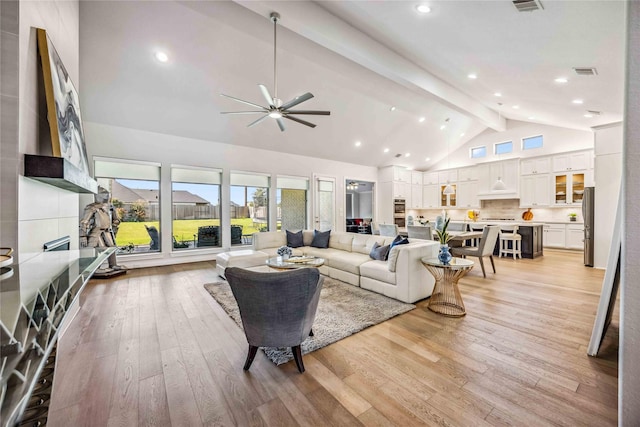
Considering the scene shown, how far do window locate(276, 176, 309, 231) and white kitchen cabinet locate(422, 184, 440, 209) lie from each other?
5.50 meters

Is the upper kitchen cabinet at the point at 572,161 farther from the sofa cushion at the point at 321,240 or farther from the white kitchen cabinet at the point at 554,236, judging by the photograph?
the sofa cushion at the point at 321,240

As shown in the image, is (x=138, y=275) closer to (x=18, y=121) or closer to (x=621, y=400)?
(x=18, y=121)

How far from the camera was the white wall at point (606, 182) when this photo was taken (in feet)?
16.7

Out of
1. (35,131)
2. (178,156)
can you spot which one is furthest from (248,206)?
(35,131)

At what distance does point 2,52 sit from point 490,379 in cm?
405

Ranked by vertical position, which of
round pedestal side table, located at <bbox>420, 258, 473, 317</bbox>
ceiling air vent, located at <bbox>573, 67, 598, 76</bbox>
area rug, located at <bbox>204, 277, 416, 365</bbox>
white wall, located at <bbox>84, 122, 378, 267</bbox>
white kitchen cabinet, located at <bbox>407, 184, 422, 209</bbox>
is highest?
ceiling air vent, located at <bbox>573, 67, 598, 76</bbox>

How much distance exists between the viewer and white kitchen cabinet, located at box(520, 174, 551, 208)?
25.8 feet

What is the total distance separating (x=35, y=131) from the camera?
2.00 m

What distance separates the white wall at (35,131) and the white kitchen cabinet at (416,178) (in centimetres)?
1027

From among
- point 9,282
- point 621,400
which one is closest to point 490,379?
point 621,400

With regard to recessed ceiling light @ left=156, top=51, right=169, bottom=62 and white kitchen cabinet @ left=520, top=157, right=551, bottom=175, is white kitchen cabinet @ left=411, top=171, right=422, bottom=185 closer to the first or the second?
white kitchen cabinet @ left=520, top=157, right=551, bottom=175

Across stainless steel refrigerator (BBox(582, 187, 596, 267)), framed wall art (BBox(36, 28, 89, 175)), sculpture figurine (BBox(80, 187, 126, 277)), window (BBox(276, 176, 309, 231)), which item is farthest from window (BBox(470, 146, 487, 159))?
sculpture figurine (BBox(80, 187, 126, 277))

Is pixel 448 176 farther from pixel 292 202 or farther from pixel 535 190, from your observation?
pixel 292 202

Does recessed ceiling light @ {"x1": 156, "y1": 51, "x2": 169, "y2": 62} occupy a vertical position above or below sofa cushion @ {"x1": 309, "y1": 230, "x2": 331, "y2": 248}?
above
